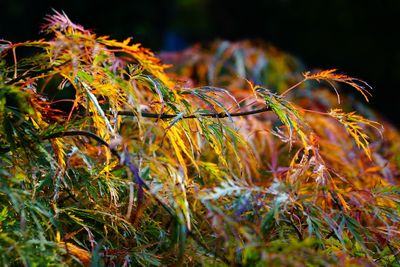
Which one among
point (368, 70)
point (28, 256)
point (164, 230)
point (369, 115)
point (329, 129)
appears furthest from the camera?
point (368, 70)

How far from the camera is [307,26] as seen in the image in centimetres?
536

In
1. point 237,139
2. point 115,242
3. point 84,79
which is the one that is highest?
point 84,79

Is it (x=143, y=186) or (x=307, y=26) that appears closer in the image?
(x=143, y=186)

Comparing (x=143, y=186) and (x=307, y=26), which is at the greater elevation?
(x=307, y=26)

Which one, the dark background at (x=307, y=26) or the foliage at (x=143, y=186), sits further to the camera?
the dark background at (x=307, y=26)

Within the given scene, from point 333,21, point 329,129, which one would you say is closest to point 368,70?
point 333,21

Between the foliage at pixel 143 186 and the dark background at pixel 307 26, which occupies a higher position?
the dark background at pixel 307 26

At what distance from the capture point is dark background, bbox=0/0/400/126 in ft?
15.9

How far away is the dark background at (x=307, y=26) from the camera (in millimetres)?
4840

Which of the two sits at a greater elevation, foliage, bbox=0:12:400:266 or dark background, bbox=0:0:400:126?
dark background, bbox=0:0:400:126

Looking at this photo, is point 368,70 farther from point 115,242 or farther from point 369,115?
point 115,242

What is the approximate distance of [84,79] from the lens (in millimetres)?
1077

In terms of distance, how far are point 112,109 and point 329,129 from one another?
1.51 metres

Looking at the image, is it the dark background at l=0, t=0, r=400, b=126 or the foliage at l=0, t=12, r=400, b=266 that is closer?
the foliage at l=0, t=12, r=400, b=266
